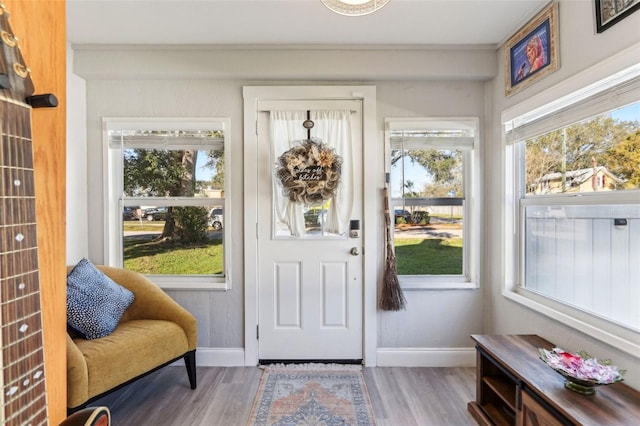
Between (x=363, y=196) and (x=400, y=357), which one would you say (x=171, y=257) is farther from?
(x=400, y=357)

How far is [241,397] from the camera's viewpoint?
1.99 meters

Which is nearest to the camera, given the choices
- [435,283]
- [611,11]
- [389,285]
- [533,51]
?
[611,11]

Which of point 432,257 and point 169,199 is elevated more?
point 169,199

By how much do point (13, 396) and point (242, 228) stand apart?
1.73 meters

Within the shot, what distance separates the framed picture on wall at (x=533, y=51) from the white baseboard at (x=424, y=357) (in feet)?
6.68

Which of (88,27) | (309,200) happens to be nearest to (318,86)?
(309,200)

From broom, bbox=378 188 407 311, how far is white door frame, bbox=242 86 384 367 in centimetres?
7

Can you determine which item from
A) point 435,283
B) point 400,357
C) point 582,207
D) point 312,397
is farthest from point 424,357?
point 582,207

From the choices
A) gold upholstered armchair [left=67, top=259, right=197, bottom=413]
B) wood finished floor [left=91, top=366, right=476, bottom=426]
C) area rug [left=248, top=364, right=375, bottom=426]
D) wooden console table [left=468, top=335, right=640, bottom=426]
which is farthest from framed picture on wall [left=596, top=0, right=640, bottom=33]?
gold upholstered armchair [left=67, top=259, right=197, bottom=413]

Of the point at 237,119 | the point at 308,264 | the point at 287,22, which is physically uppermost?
the point at 287,22

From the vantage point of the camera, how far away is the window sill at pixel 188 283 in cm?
238

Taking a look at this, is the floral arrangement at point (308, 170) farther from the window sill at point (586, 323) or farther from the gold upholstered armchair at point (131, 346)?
the window sill at point (586, 323)

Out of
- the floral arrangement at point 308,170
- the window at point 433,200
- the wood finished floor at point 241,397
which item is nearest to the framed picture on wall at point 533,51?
the window at point 433,200

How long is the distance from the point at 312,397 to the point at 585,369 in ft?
4.84
